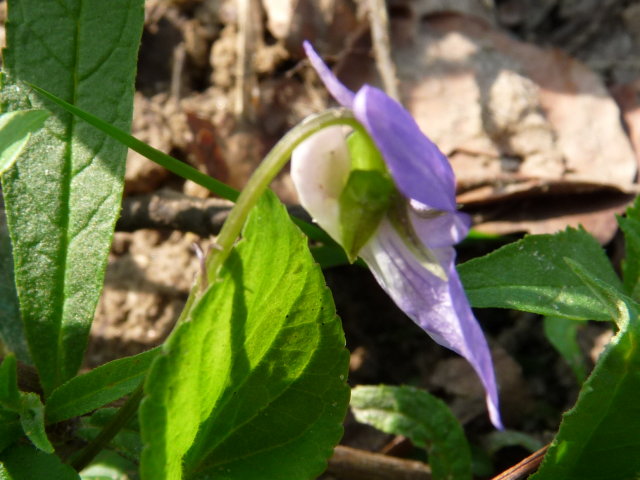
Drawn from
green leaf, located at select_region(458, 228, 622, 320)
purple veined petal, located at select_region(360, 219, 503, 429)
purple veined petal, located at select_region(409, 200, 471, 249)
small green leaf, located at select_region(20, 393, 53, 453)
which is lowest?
small green leaf, located at select_region(20, 393, 53, 453)

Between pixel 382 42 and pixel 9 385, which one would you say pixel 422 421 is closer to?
pixel 9 385

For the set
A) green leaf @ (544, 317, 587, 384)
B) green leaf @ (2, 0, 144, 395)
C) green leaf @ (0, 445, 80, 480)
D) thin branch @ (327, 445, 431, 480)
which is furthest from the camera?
green leaf @ (544, 317, 587, 384)

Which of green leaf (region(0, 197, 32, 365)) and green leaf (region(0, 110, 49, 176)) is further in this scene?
green leaf (region(0, 197, 32, 365))

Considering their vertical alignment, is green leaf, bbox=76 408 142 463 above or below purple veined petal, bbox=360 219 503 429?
below

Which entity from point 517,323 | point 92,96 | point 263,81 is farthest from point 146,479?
point 263,81

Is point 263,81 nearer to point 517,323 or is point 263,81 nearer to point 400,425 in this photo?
point 517,323

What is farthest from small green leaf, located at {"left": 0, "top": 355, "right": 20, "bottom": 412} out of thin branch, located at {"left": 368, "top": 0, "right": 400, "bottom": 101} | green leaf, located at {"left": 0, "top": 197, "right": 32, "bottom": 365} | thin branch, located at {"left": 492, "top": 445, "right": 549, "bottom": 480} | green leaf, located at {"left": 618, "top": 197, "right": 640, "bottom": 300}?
thin branch, located at {"left": 368, "top": 0, "right": 400, "bottom": 101}

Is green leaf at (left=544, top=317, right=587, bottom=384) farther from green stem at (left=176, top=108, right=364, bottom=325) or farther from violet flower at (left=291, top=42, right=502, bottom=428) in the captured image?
green stem at (left=176, top=108, right=364, bottom=325)

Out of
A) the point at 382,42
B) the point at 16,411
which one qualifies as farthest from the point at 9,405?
the point at 382,42
